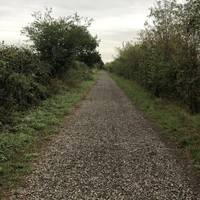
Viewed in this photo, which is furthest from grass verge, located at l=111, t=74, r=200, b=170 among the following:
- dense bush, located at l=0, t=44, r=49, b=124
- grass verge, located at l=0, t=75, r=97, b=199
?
dense bush, located at l=0, t=44, r=49, b=124

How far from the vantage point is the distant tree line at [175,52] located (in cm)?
1449

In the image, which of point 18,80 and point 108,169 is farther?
point 18,80

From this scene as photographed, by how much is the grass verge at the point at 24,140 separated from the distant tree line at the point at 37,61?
749 mm

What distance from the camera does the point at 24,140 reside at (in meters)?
9.66

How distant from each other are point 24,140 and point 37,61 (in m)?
11.6

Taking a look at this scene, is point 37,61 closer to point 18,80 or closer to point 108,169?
point 18,80

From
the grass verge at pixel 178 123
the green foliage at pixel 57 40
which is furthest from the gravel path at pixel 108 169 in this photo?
the green foliage at pixel 57 40

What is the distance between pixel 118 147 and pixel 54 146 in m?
1.72

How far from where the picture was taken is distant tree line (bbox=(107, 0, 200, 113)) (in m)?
14.5

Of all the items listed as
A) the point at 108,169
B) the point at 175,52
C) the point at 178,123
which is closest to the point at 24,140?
the point at 108,169

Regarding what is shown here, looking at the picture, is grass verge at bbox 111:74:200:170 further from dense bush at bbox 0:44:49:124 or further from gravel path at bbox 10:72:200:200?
dense bush at bbox 0:44:49:124

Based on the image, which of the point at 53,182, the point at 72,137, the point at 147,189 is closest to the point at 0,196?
the point at 53,182

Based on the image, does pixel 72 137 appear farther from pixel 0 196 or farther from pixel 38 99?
pixel 38 99

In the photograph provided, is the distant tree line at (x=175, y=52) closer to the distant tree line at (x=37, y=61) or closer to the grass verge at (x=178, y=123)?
the grass verge at (x=178, y=123)
